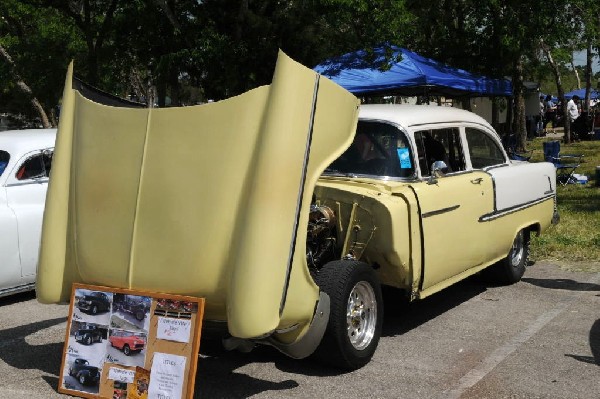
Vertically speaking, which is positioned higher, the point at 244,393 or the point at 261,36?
the point at 261,36

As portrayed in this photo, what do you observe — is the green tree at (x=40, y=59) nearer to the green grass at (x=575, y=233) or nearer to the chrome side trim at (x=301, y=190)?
the green grass at (x=575, y=233)

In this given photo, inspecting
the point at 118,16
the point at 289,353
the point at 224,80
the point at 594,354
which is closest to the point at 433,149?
the point at 594,354

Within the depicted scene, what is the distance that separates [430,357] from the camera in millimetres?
5586

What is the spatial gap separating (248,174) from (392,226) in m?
1.58

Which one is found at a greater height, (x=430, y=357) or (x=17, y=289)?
(x=17, y=289)

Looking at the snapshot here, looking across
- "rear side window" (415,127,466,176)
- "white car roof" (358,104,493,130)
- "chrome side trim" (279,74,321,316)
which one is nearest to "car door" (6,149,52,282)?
"white car roof" (358,104,493,130)

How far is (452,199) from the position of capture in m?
6.22

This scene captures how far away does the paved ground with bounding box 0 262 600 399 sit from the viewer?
4.95 metres

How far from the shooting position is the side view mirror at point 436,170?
6.19 meters

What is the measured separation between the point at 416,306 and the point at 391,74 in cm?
748

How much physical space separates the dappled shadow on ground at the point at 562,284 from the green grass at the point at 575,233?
700mm

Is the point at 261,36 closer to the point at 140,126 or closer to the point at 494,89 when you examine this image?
the point at 494,89

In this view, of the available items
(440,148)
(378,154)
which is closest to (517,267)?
(440,148)

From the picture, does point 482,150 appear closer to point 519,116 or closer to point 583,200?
point 583,200
